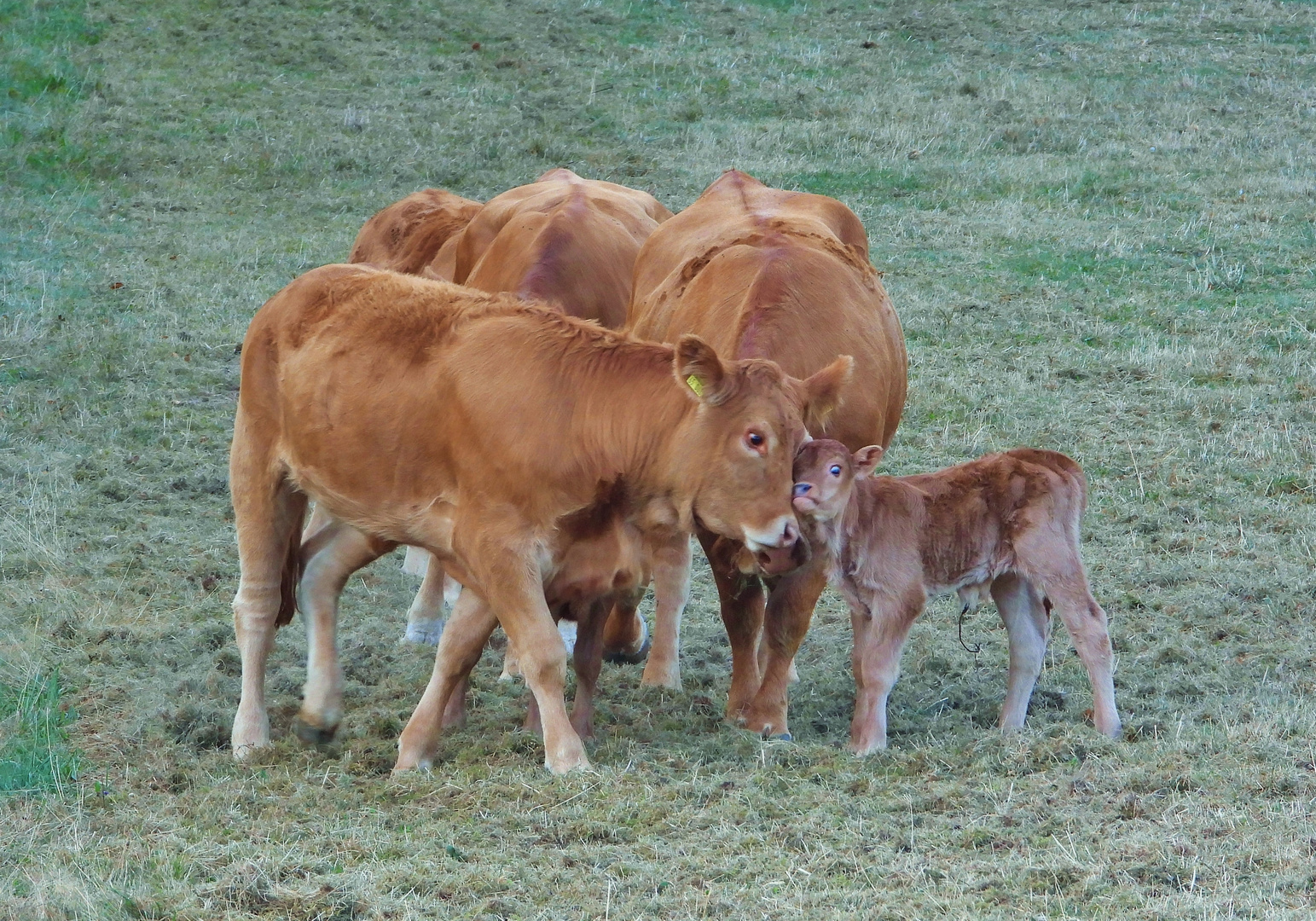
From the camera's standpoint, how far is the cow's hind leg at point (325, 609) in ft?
19.9

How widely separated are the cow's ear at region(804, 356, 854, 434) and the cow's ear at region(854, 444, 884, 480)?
0.21m

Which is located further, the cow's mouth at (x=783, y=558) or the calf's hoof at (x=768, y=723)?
the calf's hoof at (x=768, y=723)

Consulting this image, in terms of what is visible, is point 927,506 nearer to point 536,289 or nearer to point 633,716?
point 633,716

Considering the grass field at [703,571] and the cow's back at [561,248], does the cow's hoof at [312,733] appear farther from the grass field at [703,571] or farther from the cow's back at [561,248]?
the cow's back at [561,248]

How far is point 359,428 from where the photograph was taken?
5.95 meters

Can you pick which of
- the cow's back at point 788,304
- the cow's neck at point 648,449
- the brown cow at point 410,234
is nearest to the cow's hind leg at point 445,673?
the cow's neck at point 648,449

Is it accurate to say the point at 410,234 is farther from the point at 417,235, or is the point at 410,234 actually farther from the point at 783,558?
the point at 783,558

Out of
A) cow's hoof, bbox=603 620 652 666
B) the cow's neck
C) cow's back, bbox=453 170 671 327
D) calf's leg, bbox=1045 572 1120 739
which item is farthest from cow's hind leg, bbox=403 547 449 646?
calf's leg, bbox=1045 572 1120 739

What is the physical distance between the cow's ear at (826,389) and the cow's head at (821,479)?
0.12m

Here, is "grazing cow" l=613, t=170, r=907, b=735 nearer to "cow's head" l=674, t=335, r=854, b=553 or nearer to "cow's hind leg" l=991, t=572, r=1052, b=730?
"cow's head" l=674, t=335, r=854, b=553

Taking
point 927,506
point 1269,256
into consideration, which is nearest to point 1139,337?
point 1269,256

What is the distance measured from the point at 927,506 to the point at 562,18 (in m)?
18.0

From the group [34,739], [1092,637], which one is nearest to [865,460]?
[1092,637]

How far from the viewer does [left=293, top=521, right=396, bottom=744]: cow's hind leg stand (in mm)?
6066
